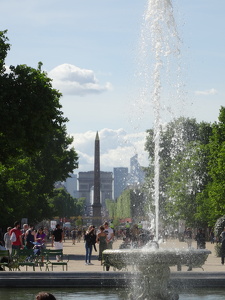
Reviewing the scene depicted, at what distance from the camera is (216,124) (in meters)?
71.9

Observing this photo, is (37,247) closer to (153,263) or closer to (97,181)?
(153,263)

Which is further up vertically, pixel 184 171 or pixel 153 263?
pixel 184 171

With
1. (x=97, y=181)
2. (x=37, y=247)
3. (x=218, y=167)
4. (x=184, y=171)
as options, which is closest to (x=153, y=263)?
(x=37, y=247)

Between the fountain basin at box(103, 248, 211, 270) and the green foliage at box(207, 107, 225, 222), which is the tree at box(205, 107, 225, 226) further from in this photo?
the fountain basin at box(103, 248, 211, 270)

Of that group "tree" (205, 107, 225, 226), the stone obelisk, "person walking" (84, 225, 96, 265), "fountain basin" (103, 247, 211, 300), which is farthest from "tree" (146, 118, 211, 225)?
"fountain basin" (103, 247, 211, 300)

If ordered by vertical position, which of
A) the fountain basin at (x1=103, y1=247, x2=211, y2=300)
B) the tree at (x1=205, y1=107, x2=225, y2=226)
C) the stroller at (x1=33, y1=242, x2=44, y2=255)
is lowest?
the fountain basin at (x1=103, y1=247, x2=211, y2=300)

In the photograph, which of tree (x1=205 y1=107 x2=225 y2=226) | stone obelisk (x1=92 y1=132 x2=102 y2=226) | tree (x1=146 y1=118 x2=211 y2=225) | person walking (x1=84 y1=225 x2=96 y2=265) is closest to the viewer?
person walking (x1=84 y1=225 x2=96 y2=265)

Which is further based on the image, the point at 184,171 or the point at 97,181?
the point at 97,181

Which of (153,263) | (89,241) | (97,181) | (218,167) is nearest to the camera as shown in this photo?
(153,263)

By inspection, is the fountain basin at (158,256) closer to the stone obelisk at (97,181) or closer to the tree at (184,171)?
the tree at (184,171)

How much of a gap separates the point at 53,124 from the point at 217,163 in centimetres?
3567

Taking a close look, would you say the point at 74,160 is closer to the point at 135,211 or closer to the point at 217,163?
the point at 217,163

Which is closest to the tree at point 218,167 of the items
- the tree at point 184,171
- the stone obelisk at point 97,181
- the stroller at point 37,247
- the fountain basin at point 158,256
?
the tree at point 184,171

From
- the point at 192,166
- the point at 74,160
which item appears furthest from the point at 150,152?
the point at 74,160
